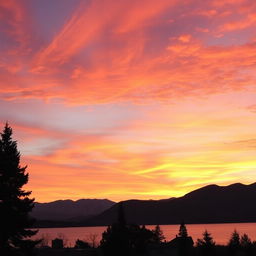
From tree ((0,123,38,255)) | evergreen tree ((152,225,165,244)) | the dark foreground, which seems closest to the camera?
tree ((0,123,38,255))

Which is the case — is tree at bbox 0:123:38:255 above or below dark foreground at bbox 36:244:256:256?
above

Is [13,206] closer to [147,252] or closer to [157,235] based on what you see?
[147,252]

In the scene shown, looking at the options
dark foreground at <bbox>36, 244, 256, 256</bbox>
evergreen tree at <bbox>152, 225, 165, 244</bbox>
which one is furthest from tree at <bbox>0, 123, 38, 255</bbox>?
evergreen tree at <bbox>152, 225, 165, 244</bbox>

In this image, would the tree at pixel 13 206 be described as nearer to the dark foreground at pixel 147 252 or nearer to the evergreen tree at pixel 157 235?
the dark foreground at pixel 147 252

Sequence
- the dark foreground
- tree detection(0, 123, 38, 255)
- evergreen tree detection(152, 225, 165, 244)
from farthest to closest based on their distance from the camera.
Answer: evergreen tree detection(152, 225, 165, 244)
the dark foreground
tree detection(0, 123, 38, 255)

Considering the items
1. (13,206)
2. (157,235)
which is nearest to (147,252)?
(157,235)

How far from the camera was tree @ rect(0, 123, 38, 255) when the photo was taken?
33.5 m

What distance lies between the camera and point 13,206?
1341 inches

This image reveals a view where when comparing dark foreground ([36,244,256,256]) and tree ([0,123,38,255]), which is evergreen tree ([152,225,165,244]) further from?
tree ([0,123,38,255])

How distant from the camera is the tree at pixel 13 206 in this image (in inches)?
1320

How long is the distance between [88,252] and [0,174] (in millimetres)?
65342

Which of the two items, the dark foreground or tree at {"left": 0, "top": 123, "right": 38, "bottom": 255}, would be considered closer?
tree at {"left": 0, "top": 123, "right": 38, "bottom": 255}

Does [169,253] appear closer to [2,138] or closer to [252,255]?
[252,255]

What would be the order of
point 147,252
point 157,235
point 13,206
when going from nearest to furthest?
point 13,206 < point 147,252 < point 157,235
